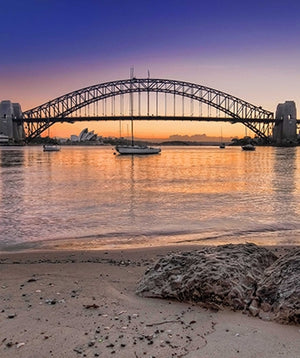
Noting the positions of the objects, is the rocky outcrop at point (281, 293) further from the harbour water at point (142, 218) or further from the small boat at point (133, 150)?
the small boat at point (133, 150)

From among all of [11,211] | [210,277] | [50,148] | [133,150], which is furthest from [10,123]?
[210,277]

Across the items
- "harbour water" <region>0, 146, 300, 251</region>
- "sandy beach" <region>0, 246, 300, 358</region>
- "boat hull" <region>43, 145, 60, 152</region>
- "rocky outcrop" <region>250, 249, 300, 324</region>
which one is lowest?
"harbour water" <region>0, 146, 300, 251</region>

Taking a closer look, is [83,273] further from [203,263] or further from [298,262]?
[298,262]

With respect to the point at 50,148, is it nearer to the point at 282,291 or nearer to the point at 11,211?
the point at 11,211

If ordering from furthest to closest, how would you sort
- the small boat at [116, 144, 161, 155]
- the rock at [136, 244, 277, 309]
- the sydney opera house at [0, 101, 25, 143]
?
the sydney opera house at [0, 101, 25, 143]
the small boat at [116, 144, 161, 155]
the rock at [136, 244, 277, 309]

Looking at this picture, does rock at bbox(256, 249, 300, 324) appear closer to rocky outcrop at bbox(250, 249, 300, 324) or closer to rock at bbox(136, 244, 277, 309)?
rocky outcrop at bbox(250, 249, 300, 324)

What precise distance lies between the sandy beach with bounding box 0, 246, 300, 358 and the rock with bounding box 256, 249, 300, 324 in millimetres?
85

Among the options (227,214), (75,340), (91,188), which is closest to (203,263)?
(75,340)

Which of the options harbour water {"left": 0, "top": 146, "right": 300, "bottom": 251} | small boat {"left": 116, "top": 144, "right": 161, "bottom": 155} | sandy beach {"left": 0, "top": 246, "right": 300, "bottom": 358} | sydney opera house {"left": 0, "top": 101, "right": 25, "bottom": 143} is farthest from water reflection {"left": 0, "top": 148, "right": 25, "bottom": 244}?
sydney opera house {"left": 0, "top": 101, "right": 25, "bottom": 143}

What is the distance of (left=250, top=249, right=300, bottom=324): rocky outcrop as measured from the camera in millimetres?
2553

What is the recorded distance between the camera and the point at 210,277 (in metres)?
2.86

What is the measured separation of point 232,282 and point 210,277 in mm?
157

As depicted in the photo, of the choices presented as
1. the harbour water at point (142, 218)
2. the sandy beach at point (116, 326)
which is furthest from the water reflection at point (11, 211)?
the sandy beach at point (116, 326)

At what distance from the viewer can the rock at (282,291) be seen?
8.37 ft
